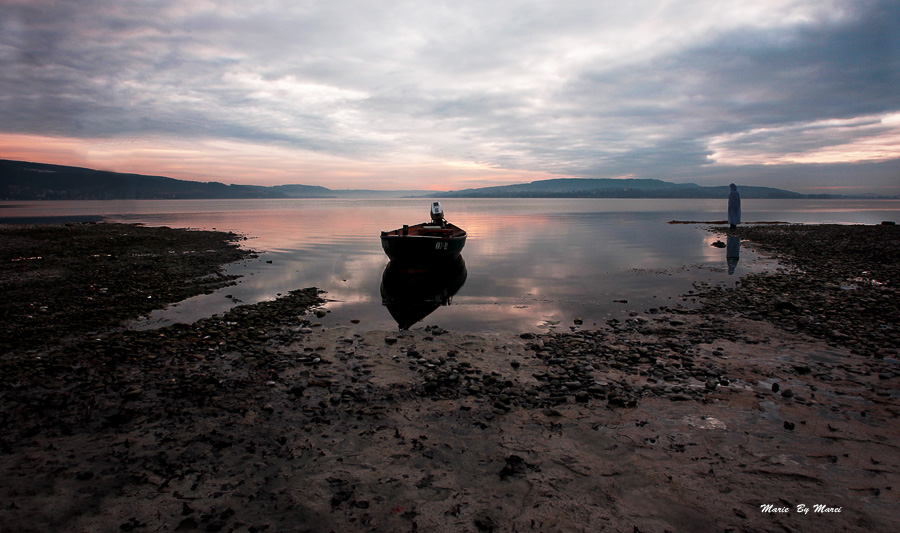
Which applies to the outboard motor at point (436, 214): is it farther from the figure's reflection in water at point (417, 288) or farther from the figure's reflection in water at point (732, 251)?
the figure's reflection in water at point (732, 251)

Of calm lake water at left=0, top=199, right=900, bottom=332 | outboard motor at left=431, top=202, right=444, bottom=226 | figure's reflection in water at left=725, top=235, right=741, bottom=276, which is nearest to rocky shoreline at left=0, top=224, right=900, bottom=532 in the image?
calm lake water at left=0, top=199, right=900, bottom=332

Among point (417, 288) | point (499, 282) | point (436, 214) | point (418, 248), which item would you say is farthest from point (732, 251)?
point (417, 288)

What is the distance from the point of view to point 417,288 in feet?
59.4

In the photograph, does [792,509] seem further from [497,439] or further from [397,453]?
[397,453]

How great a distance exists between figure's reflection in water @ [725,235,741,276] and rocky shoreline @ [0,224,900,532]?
11.2m

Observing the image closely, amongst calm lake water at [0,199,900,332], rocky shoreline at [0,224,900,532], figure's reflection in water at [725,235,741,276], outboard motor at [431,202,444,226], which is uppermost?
outboard motor at [431,202,444,226]

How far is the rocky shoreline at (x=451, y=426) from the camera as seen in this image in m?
4.34

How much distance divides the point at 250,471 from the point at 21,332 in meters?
9.09

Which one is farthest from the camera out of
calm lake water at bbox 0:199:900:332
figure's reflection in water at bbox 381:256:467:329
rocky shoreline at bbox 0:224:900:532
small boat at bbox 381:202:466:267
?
small boat at bbox 381:202:466:267

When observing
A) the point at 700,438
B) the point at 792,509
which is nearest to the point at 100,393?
the point at 700,438

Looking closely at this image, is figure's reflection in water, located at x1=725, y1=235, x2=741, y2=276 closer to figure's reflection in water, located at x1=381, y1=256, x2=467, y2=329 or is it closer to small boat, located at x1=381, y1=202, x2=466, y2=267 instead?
figure's reflection in water, located at x1=381, y1=256, x2=467, y2=329

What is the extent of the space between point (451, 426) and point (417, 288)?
12.2m

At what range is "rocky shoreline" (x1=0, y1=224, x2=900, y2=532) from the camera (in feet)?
14.2

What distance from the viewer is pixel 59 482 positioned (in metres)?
4.67
